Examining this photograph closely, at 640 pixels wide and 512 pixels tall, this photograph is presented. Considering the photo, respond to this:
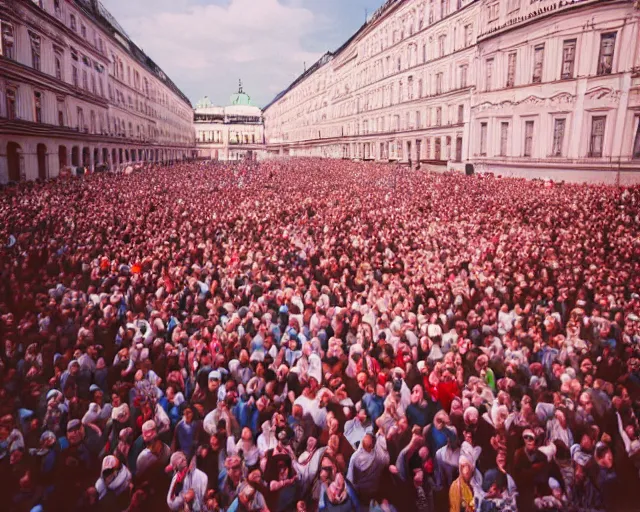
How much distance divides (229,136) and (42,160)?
9266 centimetres

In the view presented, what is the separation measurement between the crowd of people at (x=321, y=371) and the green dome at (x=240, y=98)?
141021 mm

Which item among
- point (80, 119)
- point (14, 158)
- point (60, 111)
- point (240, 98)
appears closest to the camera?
point (14, 158)

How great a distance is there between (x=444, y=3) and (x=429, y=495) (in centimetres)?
4747

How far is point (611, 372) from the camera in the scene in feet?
25.3

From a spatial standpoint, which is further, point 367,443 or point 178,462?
point 367,443

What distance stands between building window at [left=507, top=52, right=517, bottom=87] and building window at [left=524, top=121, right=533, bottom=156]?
3248 millimetres

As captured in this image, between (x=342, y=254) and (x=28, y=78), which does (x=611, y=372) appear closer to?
(x=342, y=254)

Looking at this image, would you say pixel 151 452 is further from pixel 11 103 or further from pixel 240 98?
pixel 240 98

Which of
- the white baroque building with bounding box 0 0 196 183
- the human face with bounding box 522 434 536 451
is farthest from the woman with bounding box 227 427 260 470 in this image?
the white baroque building with bounding box 0 0 196 183

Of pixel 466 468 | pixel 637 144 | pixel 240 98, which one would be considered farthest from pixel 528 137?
pixel 240 98

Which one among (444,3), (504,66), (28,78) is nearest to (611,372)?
(504,66)

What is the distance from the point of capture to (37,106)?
31281mm

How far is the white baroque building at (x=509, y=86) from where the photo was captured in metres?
22.4

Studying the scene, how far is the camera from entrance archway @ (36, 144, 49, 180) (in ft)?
101
